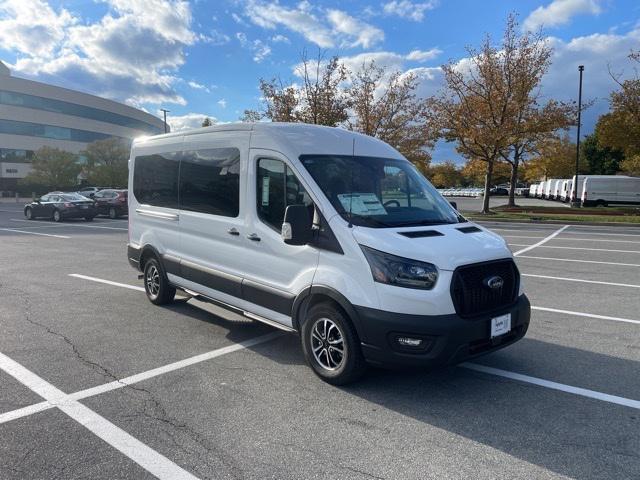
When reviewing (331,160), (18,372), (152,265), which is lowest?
(18,372)

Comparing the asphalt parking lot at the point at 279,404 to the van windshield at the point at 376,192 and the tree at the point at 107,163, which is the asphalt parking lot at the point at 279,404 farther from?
the tree at the point at 107,163

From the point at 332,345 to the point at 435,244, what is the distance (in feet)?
4.03

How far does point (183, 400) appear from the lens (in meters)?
3.95

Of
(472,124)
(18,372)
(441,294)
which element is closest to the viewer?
(441,294)

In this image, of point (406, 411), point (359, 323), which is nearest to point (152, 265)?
point (359, 323)

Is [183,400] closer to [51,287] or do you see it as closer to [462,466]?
[462,466]

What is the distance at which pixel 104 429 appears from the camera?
11.4 feet

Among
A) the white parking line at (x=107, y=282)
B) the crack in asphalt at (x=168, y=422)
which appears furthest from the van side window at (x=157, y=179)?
the crack in asphalt at (x=168, y=422)

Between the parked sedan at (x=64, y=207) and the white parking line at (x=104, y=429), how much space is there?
20941 mm

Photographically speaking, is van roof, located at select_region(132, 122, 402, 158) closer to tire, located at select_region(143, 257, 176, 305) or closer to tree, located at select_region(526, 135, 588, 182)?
tire, located at select_region(143, 257, 176, 305)

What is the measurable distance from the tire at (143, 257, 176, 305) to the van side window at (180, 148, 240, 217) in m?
1.16

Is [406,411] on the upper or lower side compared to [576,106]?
lower

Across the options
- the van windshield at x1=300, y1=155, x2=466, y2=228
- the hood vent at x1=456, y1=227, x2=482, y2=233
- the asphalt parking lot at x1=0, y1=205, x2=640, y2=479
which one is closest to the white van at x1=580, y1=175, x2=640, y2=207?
the asphalt parking lot at x1=0, y1=205, x2=640, y2=479

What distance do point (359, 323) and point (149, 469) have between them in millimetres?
1788
